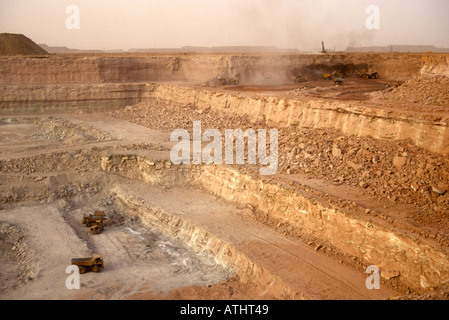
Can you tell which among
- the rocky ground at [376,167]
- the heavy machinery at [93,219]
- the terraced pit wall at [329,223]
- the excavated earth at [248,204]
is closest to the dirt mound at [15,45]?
the excavated earth at [248,204]

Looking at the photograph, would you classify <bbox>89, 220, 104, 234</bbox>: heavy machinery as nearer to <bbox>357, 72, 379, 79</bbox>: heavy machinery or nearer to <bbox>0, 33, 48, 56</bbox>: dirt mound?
<bbox>357, 72, 379, 79</bbox>: heavy machinery

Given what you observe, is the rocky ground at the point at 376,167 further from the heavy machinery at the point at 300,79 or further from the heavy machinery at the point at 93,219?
the heavy machinery at the point at 300,79

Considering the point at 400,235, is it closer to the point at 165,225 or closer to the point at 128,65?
the point at 165,225

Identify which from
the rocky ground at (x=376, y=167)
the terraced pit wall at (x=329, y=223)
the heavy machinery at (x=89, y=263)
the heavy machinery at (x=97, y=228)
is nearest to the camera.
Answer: the terraced pit wall at (x=329, y=223)

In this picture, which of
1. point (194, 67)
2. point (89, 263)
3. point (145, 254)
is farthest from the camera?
point (194, 67)

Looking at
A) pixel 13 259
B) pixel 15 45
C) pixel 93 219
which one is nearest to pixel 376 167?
pixel 93 219

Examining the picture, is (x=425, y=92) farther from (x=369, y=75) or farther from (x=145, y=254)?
(x=369, y=75)
